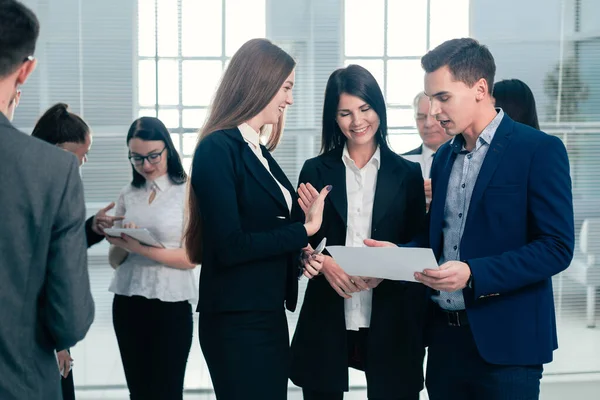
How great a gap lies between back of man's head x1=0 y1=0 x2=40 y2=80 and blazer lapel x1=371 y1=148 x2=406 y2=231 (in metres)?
1.37

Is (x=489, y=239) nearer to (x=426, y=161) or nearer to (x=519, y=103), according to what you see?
(x=519, y=103)

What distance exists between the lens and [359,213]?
246cm

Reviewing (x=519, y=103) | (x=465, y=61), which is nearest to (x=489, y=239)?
(x=465, y=61)

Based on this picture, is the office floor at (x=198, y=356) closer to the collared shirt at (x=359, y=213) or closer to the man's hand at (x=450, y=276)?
the collared shirt at (x=359, y=213)

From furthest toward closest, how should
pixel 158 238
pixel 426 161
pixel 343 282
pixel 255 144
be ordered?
1. pixel 426 161
2. pixel 158 238
3. pixel 343 282
4. pixel 255 144

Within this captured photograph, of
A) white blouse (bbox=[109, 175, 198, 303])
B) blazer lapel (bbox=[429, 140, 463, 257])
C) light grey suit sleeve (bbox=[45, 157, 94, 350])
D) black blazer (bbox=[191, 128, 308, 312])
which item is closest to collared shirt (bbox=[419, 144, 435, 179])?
white blouse (bbox=[109, 175, 198, 303])

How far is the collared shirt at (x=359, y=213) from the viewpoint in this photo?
7.93 feet

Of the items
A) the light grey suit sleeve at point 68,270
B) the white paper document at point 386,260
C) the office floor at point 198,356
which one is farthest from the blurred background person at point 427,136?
the light grey suit sleeve at point 68,270

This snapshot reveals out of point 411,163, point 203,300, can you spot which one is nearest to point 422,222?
point 411,163

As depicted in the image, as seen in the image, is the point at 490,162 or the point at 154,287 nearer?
the point at 490,162

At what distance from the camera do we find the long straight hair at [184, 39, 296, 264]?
84.6 inches

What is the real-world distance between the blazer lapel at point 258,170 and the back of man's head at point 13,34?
0.81m

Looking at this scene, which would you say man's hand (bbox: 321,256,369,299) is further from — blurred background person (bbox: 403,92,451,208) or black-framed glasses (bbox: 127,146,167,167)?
blurred background person (bbox: 403,92,451,208)

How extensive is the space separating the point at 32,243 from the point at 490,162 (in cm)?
121
